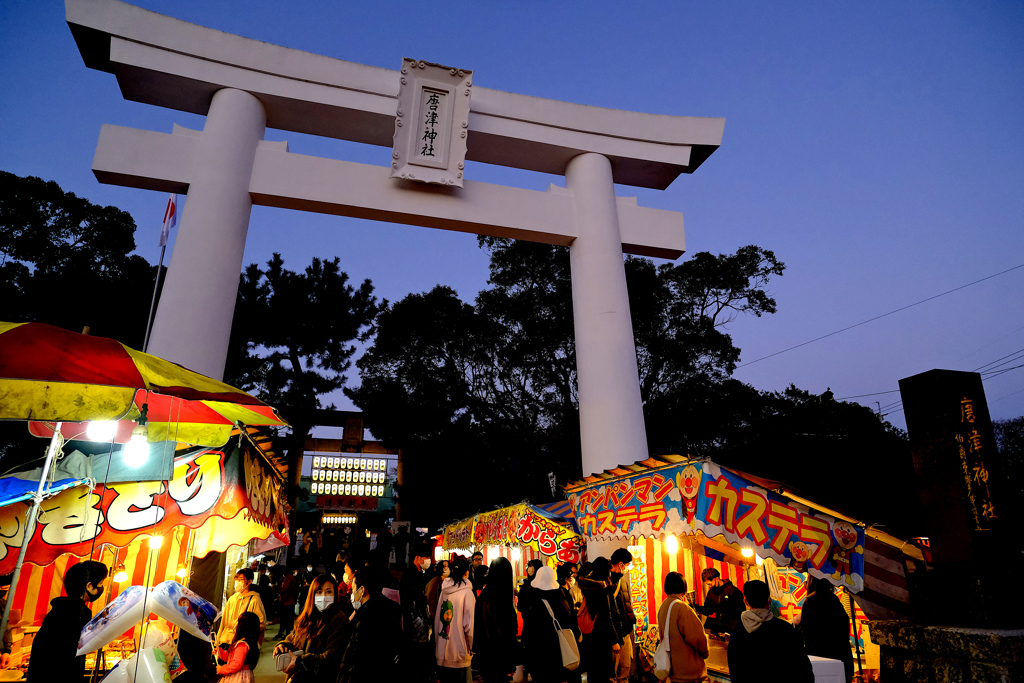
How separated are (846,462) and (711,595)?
7.91 metres

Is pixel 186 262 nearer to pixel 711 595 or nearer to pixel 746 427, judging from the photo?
pixel 711 595

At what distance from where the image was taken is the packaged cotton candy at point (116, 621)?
3.76 m

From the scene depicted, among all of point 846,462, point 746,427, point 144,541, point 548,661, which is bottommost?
point 548,661

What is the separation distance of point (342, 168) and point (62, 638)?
7.70m

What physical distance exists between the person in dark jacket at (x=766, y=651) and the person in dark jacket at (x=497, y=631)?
210 centimetres

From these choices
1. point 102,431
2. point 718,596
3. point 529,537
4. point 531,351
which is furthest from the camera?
point 531,351

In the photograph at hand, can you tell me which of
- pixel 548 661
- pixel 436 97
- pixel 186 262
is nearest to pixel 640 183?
pixel 436 97

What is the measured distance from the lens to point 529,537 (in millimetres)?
9766

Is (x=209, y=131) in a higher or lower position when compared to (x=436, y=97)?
lower

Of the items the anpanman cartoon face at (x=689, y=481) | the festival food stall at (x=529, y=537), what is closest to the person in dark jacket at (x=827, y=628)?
the anpanman cartoon face at (x=689, y=481)

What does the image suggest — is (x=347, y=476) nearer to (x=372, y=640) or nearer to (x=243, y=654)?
(x=243, y=654)

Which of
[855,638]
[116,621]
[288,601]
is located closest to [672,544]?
[855,638]

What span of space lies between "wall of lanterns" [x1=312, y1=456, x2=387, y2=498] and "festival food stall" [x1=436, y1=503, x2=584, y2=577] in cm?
1678

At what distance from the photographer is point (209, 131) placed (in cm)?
916
